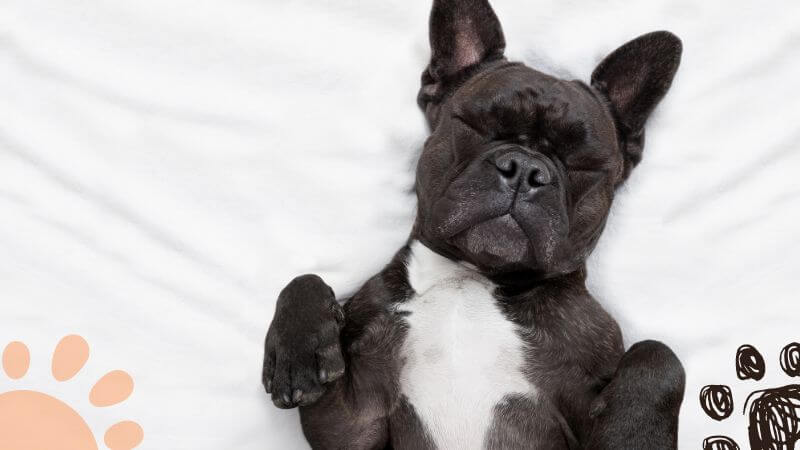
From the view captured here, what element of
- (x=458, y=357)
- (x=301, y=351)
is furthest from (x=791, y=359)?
(x=301, y=351)

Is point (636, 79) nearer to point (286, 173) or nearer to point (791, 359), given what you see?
point (791, 359)

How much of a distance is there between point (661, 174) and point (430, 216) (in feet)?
3.25

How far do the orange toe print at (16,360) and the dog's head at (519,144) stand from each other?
1.35 m

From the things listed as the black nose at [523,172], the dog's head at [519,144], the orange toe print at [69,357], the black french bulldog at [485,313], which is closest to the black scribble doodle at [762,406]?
the black french bulldog at [485,313]

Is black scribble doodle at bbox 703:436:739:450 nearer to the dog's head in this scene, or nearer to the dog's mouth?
the dog's head

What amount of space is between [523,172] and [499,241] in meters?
0.21

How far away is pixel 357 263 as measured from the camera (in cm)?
316

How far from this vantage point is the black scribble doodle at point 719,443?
305 cm

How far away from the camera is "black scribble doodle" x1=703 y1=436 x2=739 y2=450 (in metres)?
3.05

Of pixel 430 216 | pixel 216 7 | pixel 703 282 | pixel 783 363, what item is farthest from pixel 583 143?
pixel 216 7

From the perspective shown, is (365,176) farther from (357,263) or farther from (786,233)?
(786,233)

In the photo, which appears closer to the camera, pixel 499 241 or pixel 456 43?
pixel 499 241

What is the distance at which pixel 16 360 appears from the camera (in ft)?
9.59

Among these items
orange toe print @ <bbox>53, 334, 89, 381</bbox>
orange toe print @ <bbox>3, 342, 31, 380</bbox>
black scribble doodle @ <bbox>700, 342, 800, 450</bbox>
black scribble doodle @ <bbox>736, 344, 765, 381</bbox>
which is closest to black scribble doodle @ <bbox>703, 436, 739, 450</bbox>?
black scribble doodle @ <bbox>700, 342, 800, 450</bbox>
